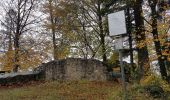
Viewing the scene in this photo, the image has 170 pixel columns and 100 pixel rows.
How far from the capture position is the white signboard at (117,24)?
993 centimetres

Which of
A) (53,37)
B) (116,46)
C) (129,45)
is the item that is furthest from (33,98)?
(53,37)

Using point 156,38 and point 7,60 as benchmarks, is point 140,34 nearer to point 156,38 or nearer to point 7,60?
point 156,38

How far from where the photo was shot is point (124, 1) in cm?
2339

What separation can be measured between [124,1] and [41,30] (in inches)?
745

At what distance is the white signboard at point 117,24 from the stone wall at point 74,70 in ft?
47.3

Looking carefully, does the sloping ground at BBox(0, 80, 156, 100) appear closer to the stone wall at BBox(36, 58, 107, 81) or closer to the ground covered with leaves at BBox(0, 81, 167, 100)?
the ground covered with leaves at BBox(0, 81, 167, 100)

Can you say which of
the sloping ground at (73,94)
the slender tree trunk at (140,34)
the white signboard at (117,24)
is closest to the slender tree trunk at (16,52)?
the slender tree trunk at (140,34)

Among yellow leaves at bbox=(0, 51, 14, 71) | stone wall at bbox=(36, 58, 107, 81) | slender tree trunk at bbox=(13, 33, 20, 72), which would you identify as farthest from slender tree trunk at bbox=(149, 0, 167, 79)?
yellow leaves at bbox=(0, 51, 14, 71)

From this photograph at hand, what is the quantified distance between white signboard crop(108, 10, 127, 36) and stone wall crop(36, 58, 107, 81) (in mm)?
14420

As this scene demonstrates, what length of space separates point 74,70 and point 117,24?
1503 centimetres

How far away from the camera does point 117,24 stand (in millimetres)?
10039

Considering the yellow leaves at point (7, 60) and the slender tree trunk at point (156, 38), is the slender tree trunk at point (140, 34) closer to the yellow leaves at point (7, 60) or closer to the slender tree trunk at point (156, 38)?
the slender tree trunk at point (156, 38)

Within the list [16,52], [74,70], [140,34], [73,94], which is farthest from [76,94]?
[16,52]

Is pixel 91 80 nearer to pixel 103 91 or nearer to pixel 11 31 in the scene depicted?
pixel 103 91
